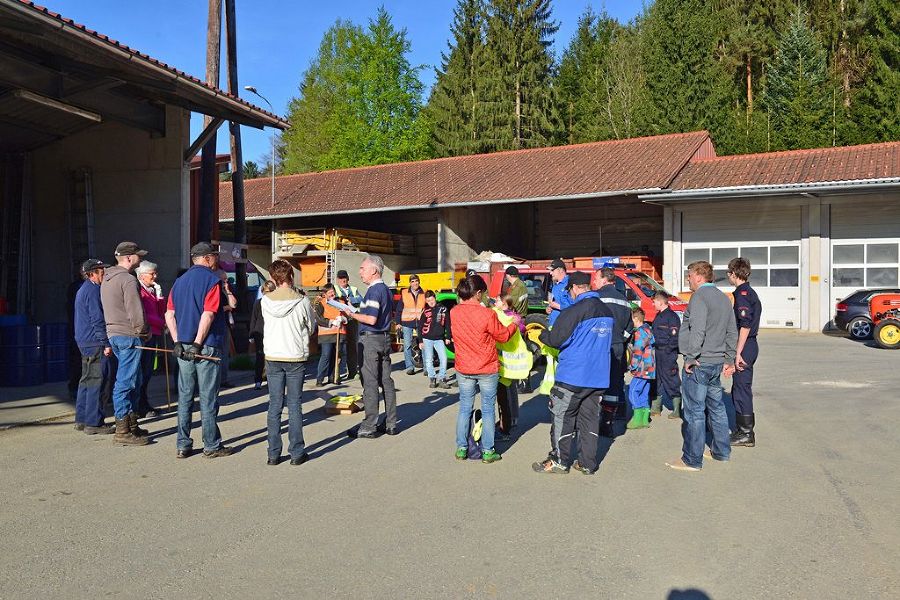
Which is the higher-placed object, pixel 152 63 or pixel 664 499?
pixel 152 63

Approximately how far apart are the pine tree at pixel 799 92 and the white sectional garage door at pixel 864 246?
17109 mm

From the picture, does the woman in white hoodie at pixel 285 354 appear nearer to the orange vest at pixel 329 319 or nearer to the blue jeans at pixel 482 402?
the blue jeans at pixel 482 402

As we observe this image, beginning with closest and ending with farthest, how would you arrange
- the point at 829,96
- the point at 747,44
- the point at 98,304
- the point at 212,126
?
the point at 98,304, the point at 212,126, the point at 829,96, the point at 747,44

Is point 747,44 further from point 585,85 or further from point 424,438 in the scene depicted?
point 424,438

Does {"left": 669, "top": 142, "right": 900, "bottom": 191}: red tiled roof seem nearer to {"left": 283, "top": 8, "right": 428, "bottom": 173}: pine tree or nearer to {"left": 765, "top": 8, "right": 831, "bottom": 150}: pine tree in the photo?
{"left": 765, "top": 8, "right": 831, "bottom": 150}: pine tree

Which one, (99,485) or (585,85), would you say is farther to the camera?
(585,85)

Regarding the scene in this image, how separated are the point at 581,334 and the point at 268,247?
2943 centimetres

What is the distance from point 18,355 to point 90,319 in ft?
14.1

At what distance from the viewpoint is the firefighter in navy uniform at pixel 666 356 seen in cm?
891

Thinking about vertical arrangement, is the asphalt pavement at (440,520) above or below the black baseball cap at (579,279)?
below

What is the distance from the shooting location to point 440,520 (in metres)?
5.41

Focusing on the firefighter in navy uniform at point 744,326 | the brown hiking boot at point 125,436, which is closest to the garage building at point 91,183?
the brown hiking boot at point 125,436

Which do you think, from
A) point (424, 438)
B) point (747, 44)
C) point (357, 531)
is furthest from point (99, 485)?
point (747, 44)

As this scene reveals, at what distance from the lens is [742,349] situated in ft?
24.4
